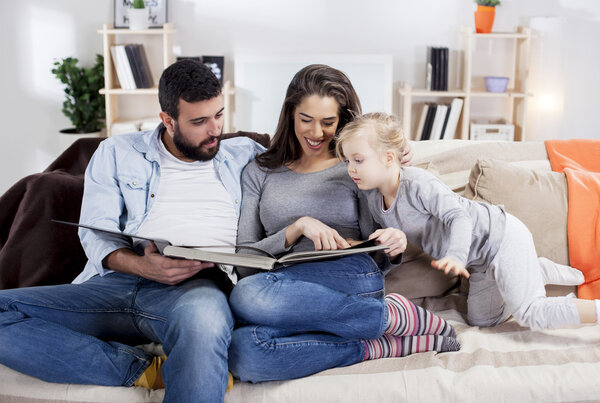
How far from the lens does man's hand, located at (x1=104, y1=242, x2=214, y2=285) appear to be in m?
1.62

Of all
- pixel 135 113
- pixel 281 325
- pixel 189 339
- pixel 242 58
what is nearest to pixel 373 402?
pixel 281 325

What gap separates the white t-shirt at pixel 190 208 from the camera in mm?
1812

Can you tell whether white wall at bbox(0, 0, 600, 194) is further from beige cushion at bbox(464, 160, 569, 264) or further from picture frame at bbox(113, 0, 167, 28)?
beige cushion at bbox(464, 160, 569, 264)

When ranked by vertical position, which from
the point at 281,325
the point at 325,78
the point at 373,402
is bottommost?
the point at 373,402

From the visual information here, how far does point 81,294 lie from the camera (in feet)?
5.50

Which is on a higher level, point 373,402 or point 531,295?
point 531,295

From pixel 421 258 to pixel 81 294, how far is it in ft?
3.04

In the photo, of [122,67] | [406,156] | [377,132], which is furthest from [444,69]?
[377,132]

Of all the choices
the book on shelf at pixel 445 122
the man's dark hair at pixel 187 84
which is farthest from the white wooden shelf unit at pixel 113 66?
the man's dark hair at pixel 187 84

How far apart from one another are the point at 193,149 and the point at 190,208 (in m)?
0.17

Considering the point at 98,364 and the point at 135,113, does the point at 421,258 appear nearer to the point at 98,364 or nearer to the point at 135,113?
the point at 98,364

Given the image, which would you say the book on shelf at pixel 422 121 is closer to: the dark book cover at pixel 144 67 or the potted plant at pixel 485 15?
the potted plant at pixel 485 15

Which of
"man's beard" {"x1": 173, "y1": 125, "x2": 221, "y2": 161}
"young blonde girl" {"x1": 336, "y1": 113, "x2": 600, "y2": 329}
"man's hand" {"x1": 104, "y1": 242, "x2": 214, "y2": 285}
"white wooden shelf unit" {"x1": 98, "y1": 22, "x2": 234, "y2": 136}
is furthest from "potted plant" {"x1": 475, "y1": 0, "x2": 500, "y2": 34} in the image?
"man's hand" {"x1": 104, "y1": 242, "x2": 214, "y2": 285}

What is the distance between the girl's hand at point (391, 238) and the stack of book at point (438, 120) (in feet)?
8.01
